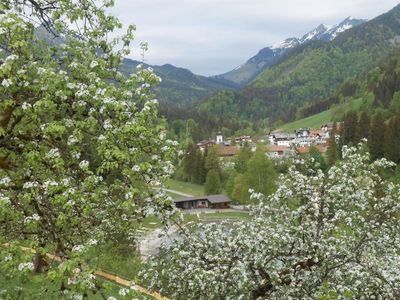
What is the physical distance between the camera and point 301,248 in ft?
40.6

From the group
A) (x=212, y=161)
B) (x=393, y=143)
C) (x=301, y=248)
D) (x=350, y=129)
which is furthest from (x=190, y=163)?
(x=301, y=248)

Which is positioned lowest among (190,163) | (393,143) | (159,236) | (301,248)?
(190,163)

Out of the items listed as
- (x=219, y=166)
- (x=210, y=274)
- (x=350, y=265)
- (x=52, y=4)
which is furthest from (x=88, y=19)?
(x=219, y=166)

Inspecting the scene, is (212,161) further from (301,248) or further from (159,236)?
(159,236)

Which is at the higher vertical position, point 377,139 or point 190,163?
point 377,139

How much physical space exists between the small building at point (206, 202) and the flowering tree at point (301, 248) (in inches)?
3064

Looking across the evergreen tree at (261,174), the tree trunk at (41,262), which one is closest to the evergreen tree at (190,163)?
the evergreen tree at (261,174)

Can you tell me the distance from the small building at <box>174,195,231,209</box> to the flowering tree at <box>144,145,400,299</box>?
255 ft

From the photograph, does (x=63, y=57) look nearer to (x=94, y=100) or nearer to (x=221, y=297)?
(x=94, y=100)

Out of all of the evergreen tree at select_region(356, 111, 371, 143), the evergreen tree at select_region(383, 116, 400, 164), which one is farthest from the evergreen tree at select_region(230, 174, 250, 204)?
the evergreen tree at select_region(356, 111, 371, 143)

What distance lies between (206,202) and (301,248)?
81.9m

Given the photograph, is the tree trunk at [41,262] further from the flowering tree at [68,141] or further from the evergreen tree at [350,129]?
the evergreen tree at [350,129]

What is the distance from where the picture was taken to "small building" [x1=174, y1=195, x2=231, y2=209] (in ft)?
302

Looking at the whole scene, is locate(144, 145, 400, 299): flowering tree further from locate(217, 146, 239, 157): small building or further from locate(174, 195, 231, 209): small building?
locate(217, 146, 239, 157): small building
